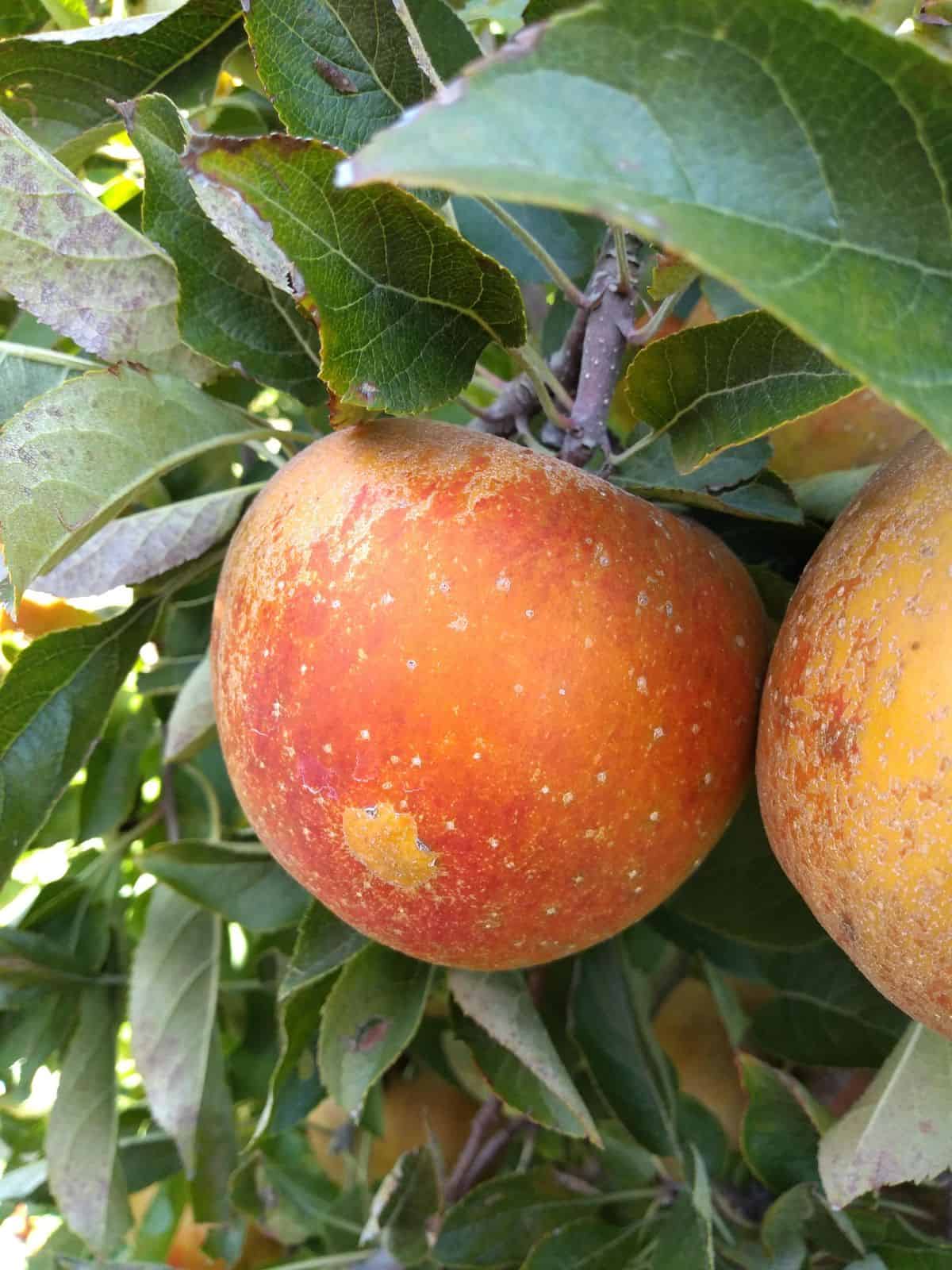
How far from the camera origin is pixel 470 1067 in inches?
50.2

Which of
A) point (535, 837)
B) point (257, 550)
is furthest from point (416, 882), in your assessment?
point (257, 550)

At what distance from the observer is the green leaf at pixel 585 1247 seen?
3.00ft

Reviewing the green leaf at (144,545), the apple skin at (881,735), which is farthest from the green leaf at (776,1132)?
the green leaf at (144,545)

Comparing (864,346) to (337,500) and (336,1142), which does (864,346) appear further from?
(336,1142)

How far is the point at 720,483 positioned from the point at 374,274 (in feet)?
0.82

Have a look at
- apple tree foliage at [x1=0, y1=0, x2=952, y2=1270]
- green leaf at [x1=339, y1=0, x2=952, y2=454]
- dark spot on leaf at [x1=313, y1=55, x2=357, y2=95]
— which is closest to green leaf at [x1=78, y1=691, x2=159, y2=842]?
apple tree foliage at [x1=0, y1=0, x2=952, y2=1270]

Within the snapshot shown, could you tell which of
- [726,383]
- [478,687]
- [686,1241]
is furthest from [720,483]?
[686,1241]

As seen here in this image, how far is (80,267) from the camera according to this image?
2.31ft

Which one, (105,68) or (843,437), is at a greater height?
(105,68)

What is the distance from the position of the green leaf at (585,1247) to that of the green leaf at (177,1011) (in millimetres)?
322

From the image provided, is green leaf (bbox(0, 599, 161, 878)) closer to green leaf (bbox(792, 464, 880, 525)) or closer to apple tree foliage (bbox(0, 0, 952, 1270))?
apple tree foliage (bbox(0, 0, 952, 1270))

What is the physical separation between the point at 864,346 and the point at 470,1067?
1095 millimetres

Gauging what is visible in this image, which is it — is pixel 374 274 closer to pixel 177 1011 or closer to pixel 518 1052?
pixel 518 1052

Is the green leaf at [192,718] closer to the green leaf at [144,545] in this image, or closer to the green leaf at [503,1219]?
the green leaf at [144,545]
